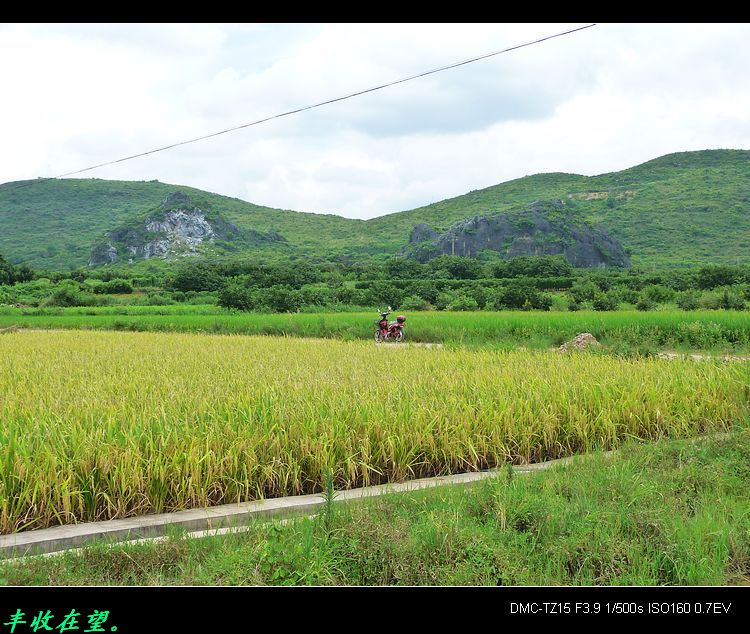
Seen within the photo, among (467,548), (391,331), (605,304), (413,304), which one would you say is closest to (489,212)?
(413,304)

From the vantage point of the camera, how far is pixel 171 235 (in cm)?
9944

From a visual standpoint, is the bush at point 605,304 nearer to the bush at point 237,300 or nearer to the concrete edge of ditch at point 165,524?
the bush at point 237,300

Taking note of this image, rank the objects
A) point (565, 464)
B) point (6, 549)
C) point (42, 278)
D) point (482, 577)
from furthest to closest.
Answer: point (42, 278), point (565, 464), point (6, 549), point (482, 577)

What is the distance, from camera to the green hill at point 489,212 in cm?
7025

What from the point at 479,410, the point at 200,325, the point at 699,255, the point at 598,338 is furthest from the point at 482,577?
the point at 699,255

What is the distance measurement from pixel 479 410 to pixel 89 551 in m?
3.73

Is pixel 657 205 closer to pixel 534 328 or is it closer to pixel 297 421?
pixel 534 328

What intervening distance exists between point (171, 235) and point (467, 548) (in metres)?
102

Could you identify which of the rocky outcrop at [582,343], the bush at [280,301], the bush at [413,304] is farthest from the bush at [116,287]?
the rocky outcrop at [582,343]

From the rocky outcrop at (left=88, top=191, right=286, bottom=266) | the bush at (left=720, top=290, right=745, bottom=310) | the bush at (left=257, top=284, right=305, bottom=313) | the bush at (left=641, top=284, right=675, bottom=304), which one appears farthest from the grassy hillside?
Result: the bush at (left=257, top=284, right=305, bottom=313)

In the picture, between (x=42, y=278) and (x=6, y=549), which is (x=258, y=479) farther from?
(x=42, y=278)

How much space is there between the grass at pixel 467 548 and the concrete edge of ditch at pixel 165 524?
317 millimetres

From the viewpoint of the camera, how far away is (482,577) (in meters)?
3.22

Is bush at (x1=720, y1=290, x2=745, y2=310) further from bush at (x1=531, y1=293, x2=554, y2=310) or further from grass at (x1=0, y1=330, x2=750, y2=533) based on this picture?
grass at (x1=0, y1=330, x2=750, y2=533)
